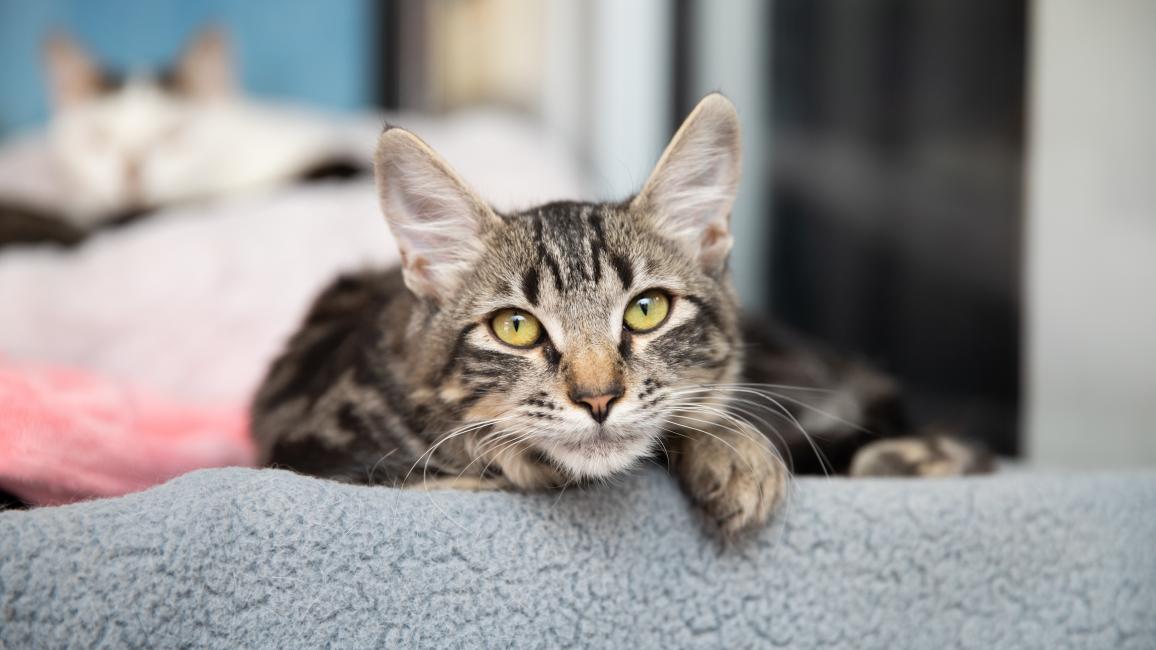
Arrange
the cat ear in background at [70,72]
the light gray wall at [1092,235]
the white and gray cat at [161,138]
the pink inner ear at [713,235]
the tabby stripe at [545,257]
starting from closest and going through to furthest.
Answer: the tabby stripe at [545,257], the pink inner ear at [713,235], the light gray wall at [1092,235], the white and gray cat at [161,138], the cat ear in background at [70,72]

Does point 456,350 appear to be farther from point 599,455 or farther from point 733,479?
point 733,479

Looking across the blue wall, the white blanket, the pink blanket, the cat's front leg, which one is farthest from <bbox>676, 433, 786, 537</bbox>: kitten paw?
the blue wall

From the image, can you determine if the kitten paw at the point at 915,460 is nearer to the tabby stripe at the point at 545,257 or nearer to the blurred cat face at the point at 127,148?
the tabby stripe at the point at 545,257

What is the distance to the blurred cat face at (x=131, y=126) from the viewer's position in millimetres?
2969

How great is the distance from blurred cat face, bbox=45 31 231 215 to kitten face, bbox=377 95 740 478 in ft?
7.53

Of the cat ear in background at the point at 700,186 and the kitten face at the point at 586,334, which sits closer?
the kitten face at the point at 586,334

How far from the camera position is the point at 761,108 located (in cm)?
243

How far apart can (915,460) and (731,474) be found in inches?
15.3

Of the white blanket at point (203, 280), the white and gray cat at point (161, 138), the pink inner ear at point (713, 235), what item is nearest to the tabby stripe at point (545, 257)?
the pink inner ear at point (713, 235)

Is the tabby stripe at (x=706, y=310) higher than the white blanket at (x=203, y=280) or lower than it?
higher

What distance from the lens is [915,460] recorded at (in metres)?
1.17

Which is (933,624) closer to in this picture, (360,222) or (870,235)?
(870,235)

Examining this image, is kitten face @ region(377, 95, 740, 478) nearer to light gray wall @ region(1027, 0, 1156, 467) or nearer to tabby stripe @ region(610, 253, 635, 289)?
tabby stripe @ region(610, 253, 635, 289)

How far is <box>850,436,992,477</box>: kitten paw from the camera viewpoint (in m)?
1.17
